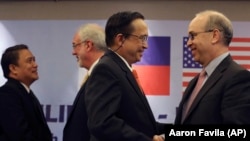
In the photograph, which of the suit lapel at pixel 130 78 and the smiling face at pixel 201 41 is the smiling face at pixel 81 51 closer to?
the suit lapel at pixel 130 78

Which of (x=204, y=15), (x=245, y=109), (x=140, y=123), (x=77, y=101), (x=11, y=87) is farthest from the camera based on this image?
(x=11, y=87)

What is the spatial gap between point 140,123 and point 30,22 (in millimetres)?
2457

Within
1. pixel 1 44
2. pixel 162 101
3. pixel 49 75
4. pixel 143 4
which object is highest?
pixel 143 4

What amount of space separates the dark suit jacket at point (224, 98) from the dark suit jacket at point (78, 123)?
2.05 feet

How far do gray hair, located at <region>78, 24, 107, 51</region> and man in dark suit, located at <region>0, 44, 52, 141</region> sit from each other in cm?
62

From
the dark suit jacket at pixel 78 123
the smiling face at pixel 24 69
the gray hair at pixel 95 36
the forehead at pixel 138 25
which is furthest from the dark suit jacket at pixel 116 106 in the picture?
the smiling face at pixel 24 69

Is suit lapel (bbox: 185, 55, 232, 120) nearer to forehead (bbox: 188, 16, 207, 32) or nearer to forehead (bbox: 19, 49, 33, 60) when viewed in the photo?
forehead (bbox: 188, 16, 207, 32)

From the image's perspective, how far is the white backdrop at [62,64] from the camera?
4379 millimetres

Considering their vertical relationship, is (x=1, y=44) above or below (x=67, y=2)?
below

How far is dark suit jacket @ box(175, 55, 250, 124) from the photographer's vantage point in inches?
85.7

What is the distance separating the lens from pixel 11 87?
329 centimetres

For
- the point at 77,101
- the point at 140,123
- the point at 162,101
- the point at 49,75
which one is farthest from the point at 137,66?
the point at 140,123

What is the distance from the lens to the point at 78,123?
2742 mm

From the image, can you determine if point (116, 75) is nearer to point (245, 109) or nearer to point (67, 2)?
point (245, 109)
